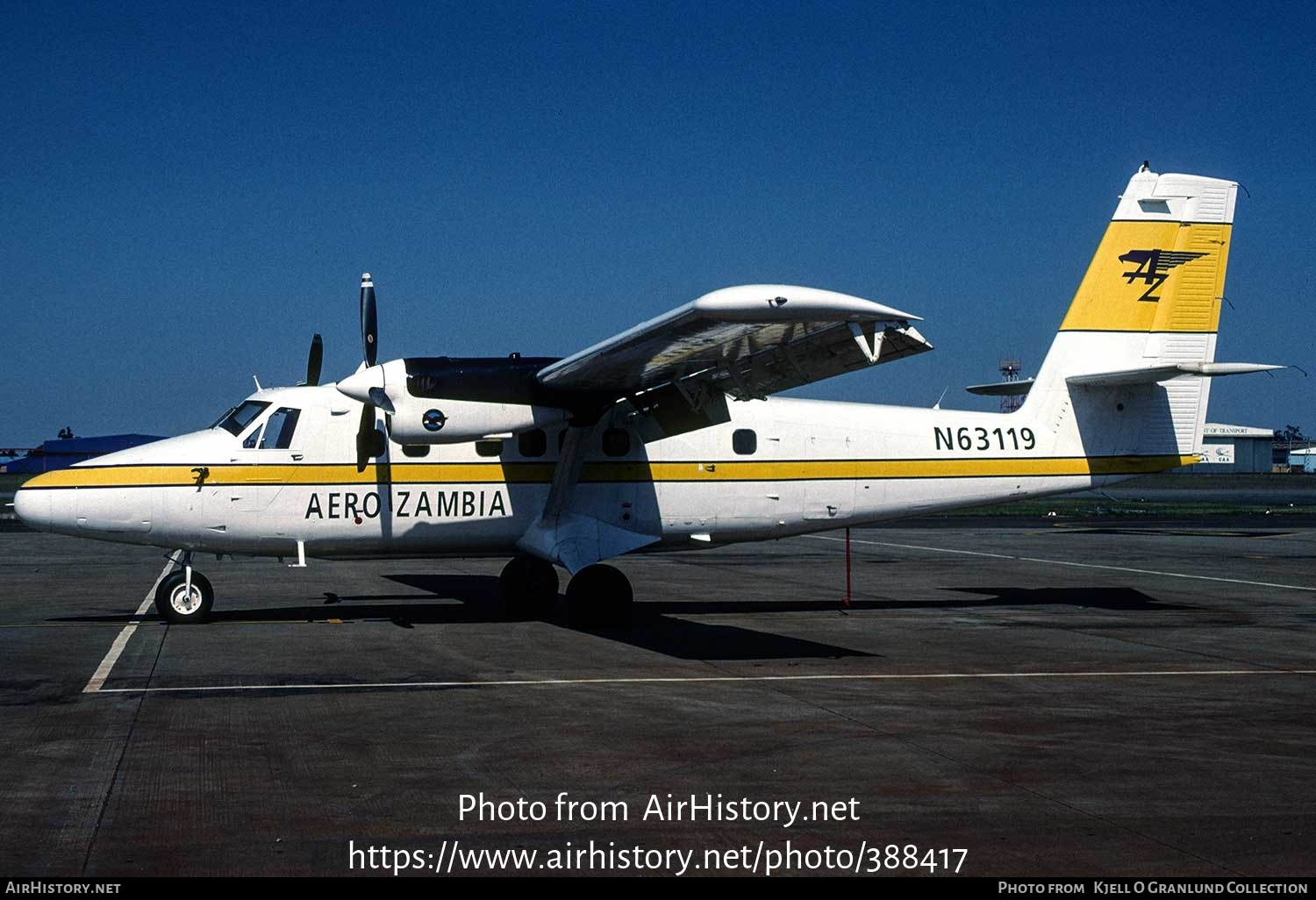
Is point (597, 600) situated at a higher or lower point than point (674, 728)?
higher

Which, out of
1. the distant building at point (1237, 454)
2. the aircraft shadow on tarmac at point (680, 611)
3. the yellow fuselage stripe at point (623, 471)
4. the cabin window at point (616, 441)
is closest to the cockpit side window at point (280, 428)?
the yellow fuselage stripe at point (623, 471)

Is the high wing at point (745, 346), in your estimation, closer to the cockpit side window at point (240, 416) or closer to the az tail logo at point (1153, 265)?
the cockpit side window at point (240, 416)

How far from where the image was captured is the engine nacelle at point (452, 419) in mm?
14727

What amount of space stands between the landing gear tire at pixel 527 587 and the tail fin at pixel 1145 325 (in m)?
7.35

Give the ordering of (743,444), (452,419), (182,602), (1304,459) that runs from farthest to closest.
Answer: (1304,459)
(743,444)
(182,602)
(452,419)

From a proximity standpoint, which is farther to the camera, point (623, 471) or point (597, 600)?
point (623, 471)

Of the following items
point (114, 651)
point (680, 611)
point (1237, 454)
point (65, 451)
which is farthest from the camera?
point (1237, 454)

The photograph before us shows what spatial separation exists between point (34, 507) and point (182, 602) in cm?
213

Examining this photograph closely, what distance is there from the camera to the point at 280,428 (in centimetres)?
1636

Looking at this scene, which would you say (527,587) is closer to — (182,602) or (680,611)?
(680,611)

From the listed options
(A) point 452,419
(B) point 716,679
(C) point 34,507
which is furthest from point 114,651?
(B) point 716,679

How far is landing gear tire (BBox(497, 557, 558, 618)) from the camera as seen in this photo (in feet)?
58.3

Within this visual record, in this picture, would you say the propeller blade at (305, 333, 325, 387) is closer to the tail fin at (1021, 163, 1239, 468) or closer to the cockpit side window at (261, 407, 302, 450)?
the cockpit side window at (261, 407, 302, 450)
